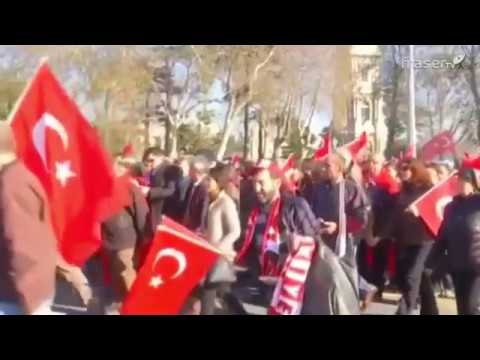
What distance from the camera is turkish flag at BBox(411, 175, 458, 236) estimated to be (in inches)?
237

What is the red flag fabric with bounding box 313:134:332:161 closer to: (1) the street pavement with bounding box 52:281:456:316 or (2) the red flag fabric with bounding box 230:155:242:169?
(2) the red flag fabric with bounding box 230:155:242:169

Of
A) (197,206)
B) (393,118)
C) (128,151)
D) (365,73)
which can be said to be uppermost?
(365,73)

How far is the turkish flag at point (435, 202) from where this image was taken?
602 cm

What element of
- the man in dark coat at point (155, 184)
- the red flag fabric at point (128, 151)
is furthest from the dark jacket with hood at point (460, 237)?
the red flag fabric at point (128, 151)

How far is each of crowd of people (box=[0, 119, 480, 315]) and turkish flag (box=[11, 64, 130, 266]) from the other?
0.08 m

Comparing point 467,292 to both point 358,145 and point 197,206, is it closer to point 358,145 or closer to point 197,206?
point 358,145

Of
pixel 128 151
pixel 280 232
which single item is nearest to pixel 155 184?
pixel 128 151

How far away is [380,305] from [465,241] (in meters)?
0.65

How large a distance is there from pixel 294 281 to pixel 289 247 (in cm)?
21

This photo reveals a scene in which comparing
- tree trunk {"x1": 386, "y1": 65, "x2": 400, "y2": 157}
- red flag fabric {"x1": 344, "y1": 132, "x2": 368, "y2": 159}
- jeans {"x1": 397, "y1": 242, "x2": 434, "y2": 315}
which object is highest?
tree trunk {"x1": 386, "y1": 65, "x2": 400, "y2": 157}

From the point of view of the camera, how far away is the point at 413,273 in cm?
604

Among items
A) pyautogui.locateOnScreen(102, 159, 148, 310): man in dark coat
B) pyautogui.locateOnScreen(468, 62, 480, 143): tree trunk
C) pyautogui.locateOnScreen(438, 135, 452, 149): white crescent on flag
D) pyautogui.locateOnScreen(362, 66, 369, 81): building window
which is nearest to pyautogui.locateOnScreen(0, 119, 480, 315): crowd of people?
pyautogui.locateOnScreen(102, 159, 148, 310): man in dark coat
